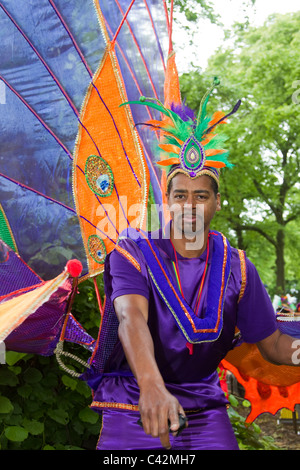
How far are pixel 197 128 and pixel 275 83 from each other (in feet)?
40.2

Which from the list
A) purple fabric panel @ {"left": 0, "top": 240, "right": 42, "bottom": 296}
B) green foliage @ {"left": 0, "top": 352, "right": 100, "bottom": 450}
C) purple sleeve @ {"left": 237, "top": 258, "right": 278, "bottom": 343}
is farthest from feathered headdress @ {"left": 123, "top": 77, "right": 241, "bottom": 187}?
green foliage @ {"left": 0, "top": 352, "right": 100, "bottom": 450}

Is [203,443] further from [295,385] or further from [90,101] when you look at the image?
[90,101]

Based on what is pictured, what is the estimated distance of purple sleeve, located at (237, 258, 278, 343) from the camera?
2529mm

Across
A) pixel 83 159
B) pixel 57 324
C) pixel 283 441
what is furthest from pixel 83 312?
pixel 283 441

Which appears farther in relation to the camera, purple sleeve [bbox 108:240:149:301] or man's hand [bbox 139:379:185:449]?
purple sleeve [bbox 108:240:149:301]

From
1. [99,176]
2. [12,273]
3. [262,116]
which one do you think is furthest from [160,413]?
[262,116]

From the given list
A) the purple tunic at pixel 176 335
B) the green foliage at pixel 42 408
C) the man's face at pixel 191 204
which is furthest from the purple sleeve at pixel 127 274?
the green foliage at pixel 42 408

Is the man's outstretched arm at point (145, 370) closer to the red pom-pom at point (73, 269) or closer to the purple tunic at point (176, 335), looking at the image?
the purple tunic at point (176, 335)

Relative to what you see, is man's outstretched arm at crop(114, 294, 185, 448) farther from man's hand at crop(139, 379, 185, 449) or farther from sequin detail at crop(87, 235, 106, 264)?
sequin detail at crop(87, 235, 106, 264)

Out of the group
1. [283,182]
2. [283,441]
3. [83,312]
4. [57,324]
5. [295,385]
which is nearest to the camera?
[57,324]

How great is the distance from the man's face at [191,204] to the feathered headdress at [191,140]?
4cm

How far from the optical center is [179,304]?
2.28 meters

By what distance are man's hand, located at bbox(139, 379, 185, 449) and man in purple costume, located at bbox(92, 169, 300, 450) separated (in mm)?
243

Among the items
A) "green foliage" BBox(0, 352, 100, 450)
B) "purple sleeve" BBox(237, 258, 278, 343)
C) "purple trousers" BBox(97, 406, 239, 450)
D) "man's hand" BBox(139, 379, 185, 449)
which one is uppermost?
"purple sleeve" BBox(237, 258, 278, 343)
